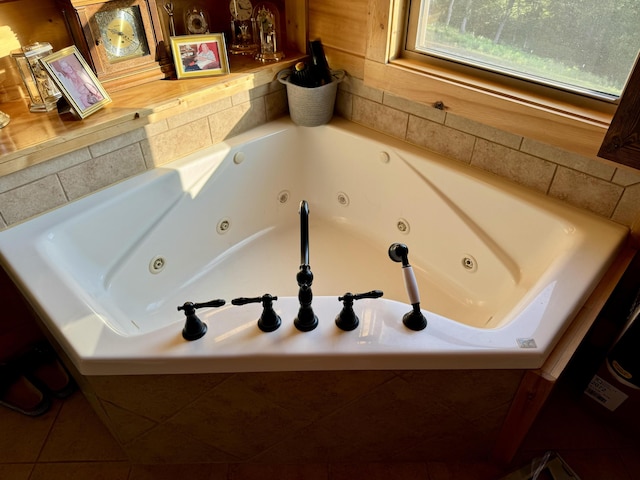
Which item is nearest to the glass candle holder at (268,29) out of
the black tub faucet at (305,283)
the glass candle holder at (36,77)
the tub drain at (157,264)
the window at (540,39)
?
the window at (540,39)

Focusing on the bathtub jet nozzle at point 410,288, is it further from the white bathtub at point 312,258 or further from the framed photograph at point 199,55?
the framed photograph at point 199,55

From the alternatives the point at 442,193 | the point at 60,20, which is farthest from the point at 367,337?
the point at 60,20

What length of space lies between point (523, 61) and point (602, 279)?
2.32 feet

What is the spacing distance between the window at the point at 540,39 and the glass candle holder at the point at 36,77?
123 cm

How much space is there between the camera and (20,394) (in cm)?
164

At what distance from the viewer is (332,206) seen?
2.11 meters

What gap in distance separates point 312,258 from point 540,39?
110 centimetres

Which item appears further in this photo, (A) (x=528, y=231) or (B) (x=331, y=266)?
(B) (x=331, y=266)

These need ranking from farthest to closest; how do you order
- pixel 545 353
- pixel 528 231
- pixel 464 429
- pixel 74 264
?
pixel 528 231 < pixel 74 264 < pixel 464 429 < pixel 545 353

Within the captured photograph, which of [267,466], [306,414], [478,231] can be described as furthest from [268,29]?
[267,466]

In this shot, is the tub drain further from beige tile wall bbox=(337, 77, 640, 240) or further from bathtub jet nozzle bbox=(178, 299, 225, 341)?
beige tile wall bbox=(337, 77, 640, 240)

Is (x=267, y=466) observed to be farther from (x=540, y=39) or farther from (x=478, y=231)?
(x=540, y=39)

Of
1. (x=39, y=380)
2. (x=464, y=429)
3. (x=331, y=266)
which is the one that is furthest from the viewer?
(x=331, y=266)

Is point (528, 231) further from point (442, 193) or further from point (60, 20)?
point (60, 20)
